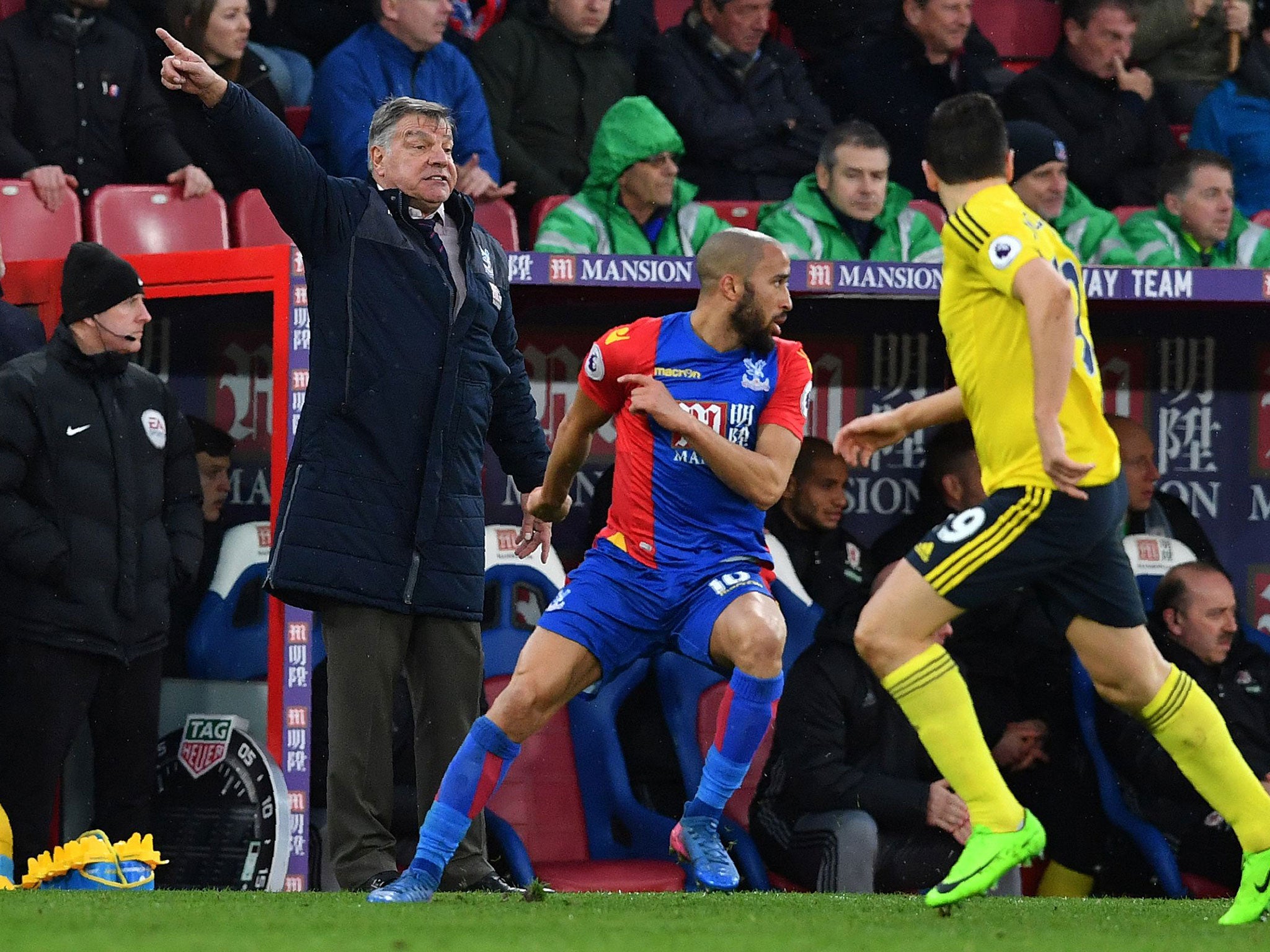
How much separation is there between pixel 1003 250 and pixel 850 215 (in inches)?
142

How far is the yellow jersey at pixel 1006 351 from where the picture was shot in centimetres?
463

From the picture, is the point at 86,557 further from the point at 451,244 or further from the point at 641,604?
the point at 641,604

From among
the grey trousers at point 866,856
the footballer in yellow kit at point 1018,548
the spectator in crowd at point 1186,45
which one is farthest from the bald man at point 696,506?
the spectator in crowd at point 1186,45

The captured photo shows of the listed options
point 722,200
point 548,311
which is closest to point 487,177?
point 548,311

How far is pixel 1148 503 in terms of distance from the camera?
26.5ft

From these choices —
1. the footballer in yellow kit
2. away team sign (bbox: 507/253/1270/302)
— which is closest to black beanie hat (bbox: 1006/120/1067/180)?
away team sign (bbox: 507/253/1270/302)

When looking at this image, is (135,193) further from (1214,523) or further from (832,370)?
(1214,523)

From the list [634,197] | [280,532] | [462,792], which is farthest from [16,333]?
[462,792]

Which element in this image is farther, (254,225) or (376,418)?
(254,225)

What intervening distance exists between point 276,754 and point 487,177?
2.61 m

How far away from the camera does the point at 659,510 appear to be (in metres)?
5.34

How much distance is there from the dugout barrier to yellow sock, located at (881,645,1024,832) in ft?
8.83

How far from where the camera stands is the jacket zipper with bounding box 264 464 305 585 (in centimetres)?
551

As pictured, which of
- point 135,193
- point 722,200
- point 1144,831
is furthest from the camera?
point 722,200
